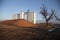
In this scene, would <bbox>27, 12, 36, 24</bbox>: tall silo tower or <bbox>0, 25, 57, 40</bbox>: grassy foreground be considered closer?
<bbox>0, 25, 57, 40</bbox>: grassy foreground

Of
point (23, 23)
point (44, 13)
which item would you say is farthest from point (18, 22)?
point (44, 13)

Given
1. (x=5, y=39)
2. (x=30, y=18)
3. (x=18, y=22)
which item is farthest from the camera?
(x=30, y=18)

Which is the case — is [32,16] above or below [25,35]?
above

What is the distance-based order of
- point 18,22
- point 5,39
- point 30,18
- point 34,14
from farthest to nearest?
point 30,18, point 34,14, point 18,22, point 5,39

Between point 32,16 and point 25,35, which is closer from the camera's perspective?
point 25,35

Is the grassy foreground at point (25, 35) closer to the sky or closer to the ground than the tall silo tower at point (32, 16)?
closer to the ground

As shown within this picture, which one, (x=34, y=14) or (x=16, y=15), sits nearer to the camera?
(x=34, y=14)

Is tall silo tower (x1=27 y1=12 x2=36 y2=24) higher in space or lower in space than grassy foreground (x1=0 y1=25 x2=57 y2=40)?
higher

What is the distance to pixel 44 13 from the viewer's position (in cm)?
1585

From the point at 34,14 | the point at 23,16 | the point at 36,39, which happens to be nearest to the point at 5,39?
the point at 36,39

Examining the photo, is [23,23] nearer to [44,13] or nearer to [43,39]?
[44,13]

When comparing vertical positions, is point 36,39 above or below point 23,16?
below

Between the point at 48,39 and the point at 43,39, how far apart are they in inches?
9.9

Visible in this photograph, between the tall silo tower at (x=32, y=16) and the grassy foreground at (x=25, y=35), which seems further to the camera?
the tall silo tower at (x=32, y=16)
